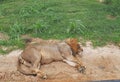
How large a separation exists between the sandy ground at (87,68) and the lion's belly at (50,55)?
11cm

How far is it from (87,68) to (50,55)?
3.20 ft

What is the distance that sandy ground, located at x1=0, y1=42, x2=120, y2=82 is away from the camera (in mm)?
8992

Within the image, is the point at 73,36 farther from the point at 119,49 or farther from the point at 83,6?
the point at 83,6

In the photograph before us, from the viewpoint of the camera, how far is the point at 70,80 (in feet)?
29.3

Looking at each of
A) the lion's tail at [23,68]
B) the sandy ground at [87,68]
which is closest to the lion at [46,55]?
the lion's tail at [23,68]

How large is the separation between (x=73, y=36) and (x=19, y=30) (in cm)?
160

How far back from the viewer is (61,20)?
11.9 m

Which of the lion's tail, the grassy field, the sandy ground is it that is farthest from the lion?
the grassy field

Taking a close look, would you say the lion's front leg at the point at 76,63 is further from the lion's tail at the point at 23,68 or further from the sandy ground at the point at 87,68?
A: the lion's tail at the point at 23,68

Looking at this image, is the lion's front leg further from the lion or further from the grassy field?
the grassy field

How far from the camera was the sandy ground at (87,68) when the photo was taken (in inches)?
354

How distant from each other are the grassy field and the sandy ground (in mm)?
458

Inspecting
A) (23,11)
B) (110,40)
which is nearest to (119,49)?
(110,40)

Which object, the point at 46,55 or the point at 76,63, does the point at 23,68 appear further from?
the point at 76,63
